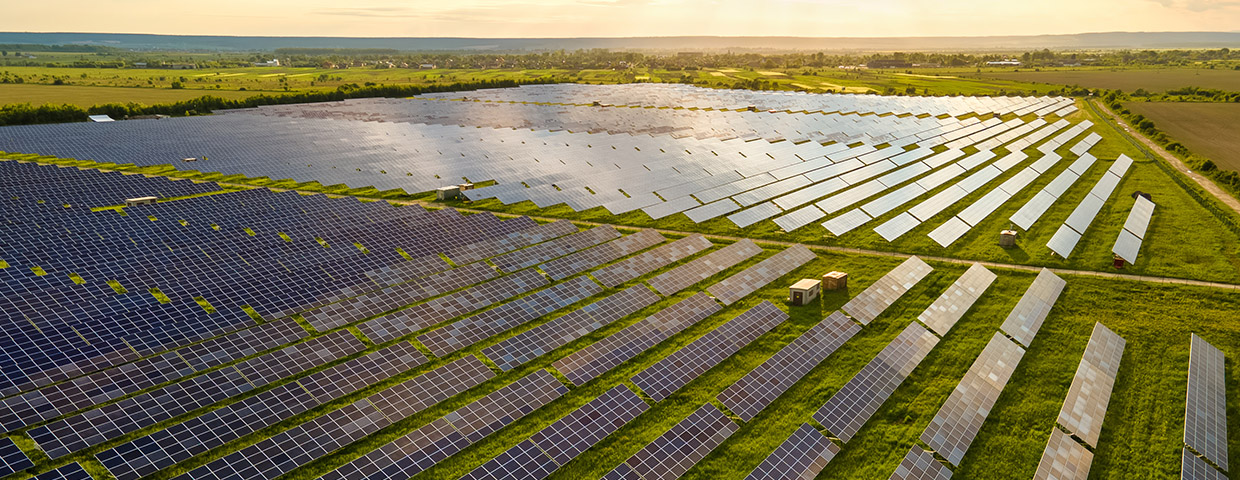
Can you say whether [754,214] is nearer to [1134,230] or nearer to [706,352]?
[706,352]

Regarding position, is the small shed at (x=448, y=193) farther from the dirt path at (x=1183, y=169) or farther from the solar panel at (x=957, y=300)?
the dirt path at (x=1183, y=169)

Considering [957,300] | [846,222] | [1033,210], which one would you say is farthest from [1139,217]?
[957,300]

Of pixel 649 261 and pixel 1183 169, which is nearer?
pixel 649 261

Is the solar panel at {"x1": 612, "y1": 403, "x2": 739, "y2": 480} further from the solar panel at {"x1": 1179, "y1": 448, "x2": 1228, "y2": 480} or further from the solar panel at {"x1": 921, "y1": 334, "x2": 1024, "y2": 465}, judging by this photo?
the solar panel at {"x1": 1179, "y1": 448, "x2": 1228, "y2": 480}

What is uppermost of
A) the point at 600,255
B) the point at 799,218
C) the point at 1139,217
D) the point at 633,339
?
the point at 1139,217

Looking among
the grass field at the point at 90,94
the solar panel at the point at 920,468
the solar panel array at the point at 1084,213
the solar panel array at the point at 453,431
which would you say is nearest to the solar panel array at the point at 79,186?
the solar panel array at the point at 453,431

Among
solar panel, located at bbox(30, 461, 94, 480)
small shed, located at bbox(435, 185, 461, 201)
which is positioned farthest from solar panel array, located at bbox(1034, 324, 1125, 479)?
small shed, located at bbox(435, 185, 461, 201)
